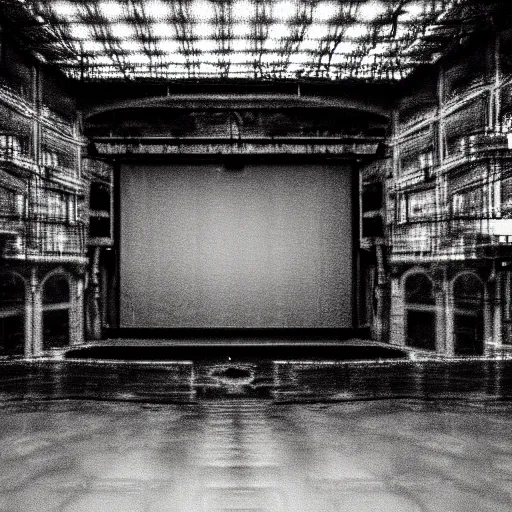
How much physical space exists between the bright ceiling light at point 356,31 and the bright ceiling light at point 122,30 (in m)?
1.95

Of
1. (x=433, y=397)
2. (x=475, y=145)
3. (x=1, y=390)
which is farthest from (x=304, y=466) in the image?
(x=475, y=145)

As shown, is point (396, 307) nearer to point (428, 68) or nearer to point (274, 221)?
point (274, 221)

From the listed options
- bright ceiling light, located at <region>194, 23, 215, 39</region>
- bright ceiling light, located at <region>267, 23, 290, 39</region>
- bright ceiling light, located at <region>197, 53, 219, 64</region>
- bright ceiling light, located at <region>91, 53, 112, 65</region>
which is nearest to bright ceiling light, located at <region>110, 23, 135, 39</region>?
bright ceiling light, located at <region>91, 53, 112, 65</region>

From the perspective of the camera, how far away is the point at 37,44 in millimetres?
4902

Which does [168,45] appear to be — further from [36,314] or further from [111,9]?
[36,314]

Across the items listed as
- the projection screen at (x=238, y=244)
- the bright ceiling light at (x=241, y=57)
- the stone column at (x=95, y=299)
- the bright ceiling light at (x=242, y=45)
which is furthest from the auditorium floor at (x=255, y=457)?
the bright ceiling light at (x=241, y=57)

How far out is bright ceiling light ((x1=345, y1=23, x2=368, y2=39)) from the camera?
462 centimetres

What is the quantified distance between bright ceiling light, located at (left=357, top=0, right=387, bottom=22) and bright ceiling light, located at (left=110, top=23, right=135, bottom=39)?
201 centimetres

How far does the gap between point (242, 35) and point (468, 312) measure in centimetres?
336

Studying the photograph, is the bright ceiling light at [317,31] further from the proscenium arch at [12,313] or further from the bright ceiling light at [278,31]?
the proscenium arch at [12,313]

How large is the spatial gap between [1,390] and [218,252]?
3107 millimetres

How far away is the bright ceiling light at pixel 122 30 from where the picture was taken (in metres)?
4.59

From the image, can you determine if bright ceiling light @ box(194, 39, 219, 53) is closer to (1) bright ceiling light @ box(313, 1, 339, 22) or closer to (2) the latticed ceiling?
(2) the latticed ceiling

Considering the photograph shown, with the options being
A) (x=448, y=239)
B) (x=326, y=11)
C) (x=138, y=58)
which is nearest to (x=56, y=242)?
(x=138, y=58)
